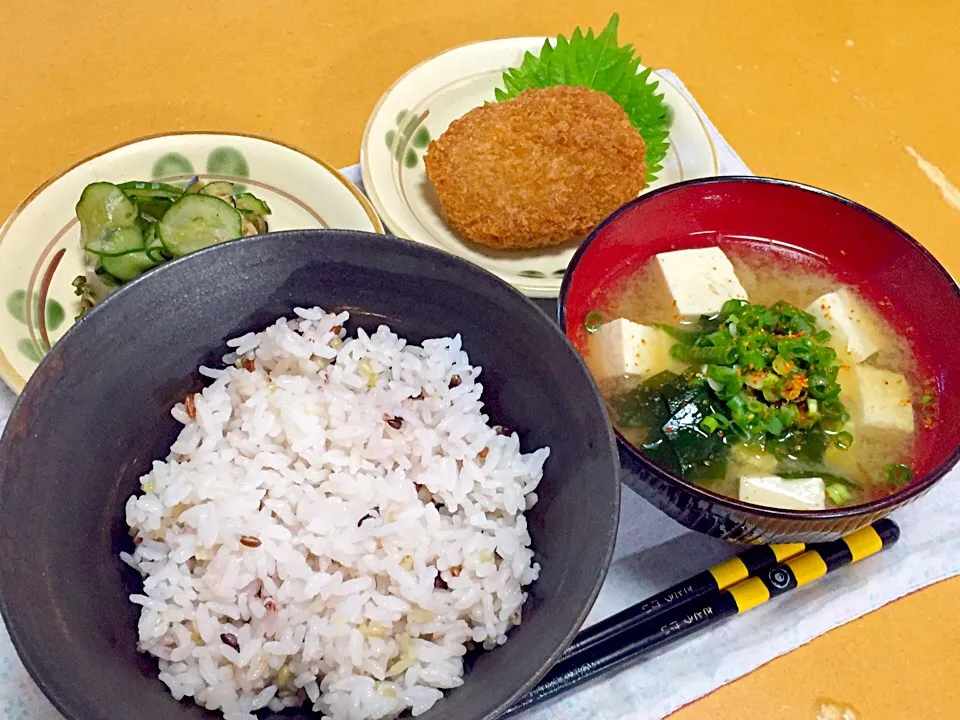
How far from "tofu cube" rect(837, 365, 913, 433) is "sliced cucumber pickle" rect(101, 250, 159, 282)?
186cm

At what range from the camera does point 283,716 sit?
1.35 m

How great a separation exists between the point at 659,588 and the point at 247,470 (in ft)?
3.24

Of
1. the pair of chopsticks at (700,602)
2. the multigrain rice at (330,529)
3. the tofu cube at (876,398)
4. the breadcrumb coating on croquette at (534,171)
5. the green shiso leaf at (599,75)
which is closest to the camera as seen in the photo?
the multigrain rice at (330,529)

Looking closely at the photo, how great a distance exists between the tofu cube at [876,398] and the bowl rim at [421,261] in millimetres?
875

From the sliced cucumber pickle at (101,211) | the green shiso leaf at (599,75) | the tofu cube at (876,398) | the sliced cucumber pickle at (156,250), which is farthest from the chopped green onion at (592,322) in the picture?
the sliced cucumber pickle at (101,211)

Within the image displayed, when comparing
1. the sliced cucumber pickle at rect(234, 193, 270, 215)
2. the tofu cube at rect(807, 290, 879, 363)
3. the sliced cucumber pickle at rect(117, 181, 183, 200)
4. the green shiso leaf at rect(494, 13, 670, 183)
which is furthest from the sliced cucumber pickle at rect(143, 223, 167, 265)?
the tofu cube at rect(807, 290, 879, 363)

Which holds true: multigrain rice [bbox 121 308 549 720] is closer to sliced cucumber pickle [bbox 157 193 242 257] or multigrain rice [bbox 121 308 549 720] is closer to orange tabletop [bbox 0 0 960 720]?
sliced cucumber pickle [bbox 157 193 242 257]

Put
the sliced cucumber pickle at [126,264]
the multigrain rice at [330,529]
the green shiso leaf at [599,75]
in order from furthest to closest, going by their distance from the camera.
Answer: the green shiso leaf at [599,75] → the sliced cucumber pickle at [126,264] → the multigrain rice at [330,529]

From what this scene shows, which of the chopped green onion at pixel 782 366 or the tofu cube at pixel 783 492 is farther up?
the chopped green onion at pixel 782 366

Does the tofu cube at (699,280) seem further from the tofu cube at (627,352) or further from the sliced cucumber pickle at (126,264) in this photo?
the sliced cucumber pickle at (126,264)

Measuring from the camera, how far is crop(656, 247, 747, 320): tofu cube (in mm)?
2035

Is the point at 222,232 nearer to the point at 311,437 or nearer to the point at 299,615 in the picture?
the point at 311,437

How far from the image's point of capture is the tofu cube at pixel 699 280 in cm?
204

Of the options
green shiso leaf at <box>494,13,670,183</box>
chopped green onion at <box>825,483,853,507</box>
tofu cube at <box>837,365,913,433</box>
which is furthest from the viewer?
green shiso leaf at <box>494,13,670,183</box>
